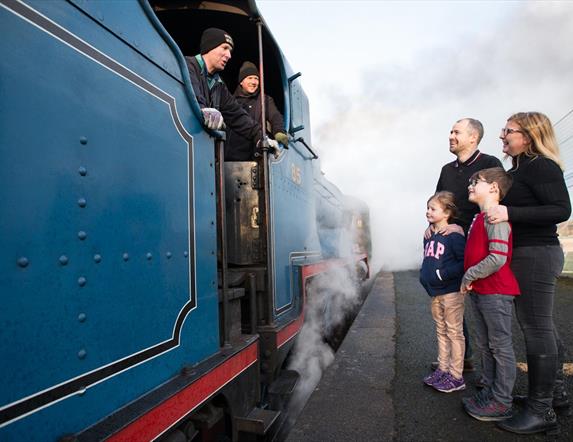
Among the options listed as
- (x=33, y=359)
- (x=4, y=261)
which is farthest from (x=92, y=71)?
(x=33, y=359)

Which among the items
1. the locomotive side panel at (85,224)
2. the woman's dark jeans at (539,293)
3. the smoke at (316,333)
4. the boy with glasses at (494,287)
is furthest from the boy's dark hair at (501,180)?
the smoke at (316,333)

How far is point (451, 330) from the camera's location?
92.8 inches

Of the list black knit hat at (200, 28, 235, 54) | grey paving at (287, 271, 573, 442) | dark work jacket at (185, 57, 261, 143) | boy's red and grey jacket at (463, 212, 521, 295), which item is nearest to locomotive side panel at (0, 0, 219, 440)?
Result: dark work jacket at (185, 57, 261, 143)

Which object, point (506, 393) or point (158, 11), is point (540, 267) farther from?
point (158, 11)

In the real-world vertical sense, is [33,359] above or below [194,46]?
below

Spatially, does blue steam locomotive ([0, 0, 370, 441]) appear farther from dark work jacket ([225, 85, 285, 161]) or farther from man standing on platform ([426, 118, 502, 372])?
man standing on platform ([426, 118, 502, 372])

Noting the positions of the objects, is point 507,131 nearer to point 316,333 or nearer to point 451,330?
point 451,330

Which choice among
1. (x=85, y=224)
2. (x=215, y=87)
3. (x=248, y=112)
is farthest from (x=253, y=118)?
(x=85, y=224)

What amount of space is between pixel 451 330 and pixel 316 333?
1658 mm

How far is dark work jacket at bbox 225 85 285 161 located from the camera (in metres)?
2.66

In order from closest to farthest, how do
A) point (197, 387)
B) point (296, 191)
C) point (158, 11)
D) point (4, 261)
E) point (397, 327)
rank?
point (4, 261), point (197, 387), point (158, 11), point (296, 191), point (397, 327)

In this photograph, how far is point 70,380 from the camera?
102 centimetres

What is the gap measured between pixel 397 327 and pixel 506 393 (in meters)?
2.16

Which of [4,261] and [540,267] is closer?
[4,261]
